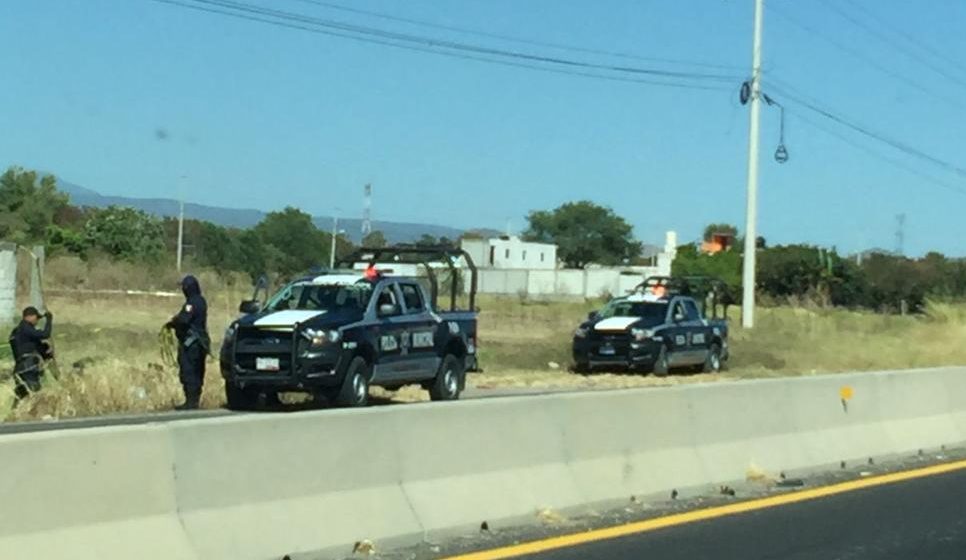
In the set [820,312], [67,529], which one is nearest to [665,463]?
[67,529]

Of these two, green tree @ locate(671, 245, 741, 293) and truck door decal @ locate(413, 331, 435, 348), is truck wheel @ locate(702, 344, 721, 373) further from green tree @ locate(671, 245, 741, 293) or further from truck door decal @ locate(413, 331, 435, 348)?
green tree @ locate(671, 245, 741, 293)

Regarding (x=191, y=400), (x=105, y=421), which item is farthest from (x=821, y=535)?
(x=191, y=400)

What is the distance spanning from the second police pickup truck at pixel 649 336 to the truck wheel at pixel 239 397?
42.1 feet

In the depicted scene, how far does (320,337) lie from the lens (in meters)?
19.7

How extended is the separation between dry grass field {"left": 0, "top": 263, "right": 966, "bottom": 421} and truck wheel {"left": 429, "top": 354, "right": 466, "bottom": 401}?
54.7 inches

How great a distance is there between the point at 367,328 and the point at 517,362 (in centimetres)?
1515

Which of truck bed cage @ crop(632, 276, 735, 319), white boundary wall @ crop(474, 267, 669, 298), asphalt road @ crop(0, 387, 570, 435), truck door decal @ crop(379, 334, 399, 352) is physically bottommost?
asphalt road @ crop(0, 387, 570, 435)

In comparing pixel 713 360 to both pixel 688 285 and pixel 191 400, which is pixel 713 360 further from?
pixel 191 400

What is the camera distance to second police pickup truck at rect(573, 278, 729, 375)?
105ft

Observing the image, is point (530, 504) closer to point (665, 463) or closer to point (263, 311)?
point (665, 463)

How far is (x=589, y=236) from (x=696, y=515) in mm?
140499

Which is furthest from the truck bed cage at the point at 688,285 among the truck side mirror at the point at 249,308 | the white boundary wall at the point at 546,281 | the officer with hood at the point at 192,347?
the white boundary wall at the point at 546,281

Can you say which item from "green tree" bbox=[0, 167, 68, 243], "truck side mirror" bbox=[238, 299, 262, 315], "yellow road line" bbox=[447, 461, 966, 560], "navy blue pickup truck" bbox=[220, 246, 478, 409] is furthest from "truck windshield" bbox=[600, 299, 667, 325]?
"green tree" bbox=[0, 167, 68, 243]

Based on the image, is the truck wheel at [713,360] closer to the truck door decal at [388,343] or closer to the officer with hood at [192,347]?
the truck door decal at [388,343]
